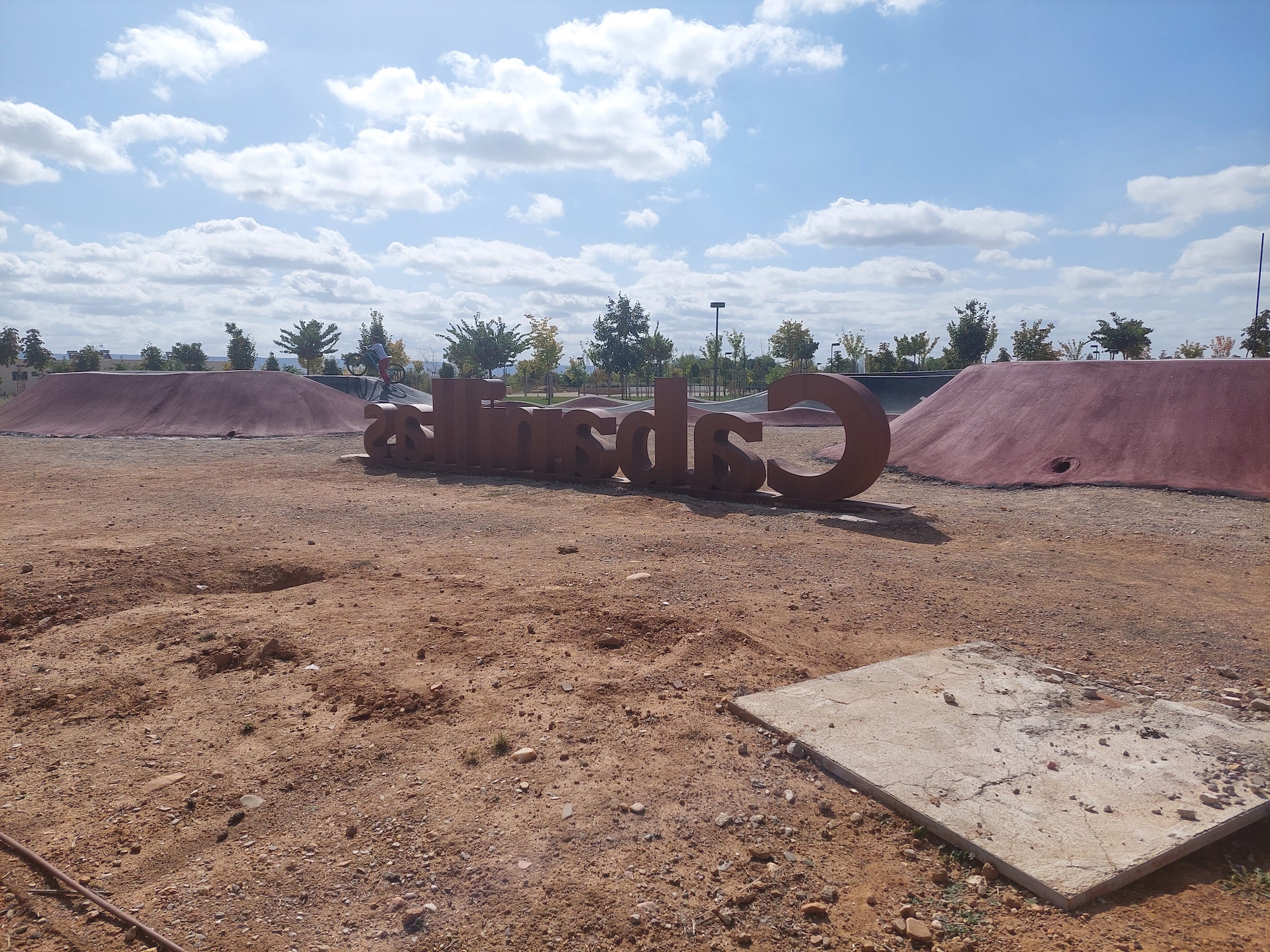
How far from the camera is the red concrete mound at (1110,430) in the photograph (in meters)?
12.9

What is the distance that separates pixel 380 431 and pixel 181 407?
14.6 metres

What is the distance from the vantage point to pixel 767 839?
10.7ft

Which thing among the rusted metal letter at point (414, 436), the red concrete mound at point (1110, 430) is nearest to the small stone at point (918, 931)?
the red concrete mound at point (1110, 430)

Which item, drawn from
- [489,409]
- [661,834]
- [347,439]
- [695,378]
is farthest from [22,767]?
[695,378]

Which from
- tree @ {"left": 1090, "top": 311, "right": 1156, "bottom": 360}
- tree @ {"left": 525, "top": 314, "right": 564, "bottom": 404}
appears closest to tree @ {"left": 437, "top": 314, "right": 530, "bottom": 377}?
tree @ {"left": 525, "top": 314, "right": 564, "bottom": 404}

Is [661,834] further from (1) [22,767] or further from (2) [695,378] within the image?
(2) [695,378]

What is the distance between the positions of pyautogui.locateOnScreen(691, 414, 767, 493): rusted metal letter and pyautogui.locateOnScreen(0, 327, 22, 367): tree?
178 feet

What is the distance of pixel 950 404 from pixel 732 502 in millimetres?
9117

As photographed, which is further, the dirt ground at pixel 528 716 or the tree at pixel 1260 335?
the tree at pixel 1260 335

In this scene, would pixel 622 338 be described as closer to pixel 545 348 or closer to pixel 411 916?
pixel 545 348

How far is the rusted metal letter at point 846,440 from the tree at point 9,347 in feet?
182

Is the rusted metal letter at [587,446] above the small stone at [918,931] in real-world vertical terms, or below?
above

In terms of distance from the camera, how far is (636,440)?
43.2ft

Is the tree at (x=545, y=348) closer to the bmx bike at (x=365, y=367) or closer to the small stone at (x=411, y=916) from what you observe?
the bmx bike at (x=365, y=367)
